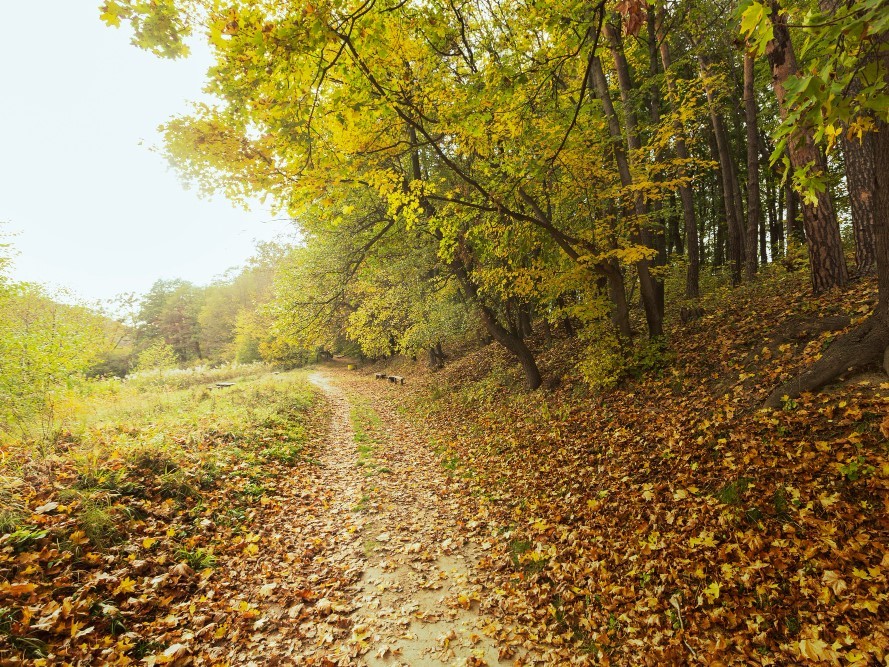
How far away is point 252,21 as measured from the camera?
3.25m

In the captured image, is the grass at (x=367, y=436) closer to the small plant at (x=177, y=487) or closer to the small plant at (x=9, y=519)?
the small plant at (x=177, y=487)

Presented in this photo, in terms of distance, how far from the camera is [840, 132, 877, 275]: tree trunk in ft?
18.5

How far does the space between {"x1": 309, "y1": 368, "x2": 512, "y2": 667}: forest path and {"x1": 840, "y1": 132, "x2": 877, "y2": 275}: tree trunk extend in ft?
25.5

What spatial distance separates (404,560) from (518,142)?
22.9ft

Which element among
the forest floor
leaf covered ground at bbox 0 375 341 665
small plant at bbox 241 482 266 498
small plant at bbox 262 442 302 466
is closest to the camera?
the forest floor

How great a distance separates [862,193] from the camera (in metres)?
5.96

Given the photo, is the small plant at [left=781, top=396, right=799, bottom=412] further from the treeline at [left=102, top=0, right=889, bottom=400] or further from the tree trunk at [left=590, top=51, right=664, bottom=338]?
the tree trunk at [left=590, top=51, right=664, bottom=338]

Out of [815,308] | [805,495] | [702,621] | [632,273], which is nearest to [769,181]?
[632,273]

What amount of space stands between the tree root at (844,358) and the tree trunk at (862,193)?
7.10ft

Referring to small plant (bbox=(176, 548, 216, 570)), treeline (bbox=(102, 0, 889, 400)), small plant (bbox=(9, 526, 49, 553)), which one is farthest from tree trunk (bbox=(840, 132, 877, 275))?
small plant (bbox=(9, 526, 49, 553))

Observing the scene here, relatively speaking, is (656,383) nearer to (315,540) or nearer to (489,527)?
(489,527)

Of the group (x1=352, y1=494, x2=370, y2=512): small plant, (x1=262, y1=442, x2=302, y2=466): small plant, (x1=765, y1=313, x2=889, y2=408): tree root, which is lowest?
(x1=352, y1=494, x2=370, y2=512): small plant

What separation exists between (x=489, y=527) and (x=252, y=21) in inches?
259

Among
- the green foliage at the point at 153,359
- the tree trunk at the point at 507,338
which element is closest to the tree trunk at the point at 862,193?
the tree trunk at the point at 507,338
